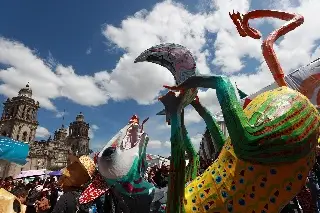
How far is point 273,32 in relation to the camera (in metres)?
2.94

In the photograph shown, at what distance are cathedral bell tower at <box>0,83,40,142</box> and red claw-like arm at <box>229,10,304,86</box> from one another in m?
58.5

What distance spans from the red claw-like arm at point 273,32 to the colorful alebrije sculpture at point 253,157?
0.58 meters

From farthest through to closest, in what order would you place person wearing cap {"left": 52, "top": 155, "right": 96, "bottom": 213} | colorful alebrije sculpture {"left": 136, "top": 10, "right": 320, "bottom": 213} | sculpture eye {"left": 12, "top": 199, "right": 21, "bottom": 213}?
person wearing cap {"left": 52, "top": 155, "right": 96, "bottom": 213} < sculpture eye {"left": 12, "top": 199, "right": 21, "bottom": 213} < colorful alebrije sculpture {"left": 136, "top": 10, "right": 320, "bottom": 213}

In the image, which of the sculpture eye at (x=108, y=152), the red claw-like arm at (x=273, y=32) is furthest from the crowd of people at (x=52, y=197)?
the red claw-like arm at (x=273, y=32)

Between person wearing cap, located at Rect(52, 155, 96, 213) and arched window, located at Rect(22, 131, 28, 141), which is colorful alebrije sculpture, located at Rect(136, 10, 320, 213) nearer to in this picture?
person wearing cap, located at Rect(52, 155, 96, 213)

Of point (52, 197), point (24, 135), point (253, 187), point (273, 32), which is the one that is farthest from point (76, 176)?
point (24, 135)

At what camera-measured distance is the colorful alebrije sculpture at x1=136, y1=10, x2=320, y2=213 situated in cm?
200

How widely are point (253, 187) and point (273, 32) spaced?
1.62 m

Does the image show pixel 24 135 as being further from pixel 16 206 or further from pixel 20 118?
pixel 16 206

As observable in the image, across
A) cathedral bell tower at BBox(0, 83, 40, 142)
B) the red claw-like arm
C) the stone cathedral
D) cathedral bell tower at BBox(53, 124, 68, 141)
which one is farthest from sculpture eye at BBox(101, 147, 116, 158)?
cathedral bell tower at BBox(53, 124, 68, 141)

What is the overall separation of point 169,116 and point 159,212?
1346 mm

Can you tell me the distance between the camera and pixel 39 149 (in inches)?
2242

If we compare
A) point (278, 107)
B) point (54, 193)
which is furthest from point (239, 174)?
point (54, 193)

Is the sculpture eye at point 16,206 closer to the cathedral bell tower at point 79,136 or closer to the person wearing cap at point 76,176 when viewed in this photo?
the person wearing cap at point 76,176
